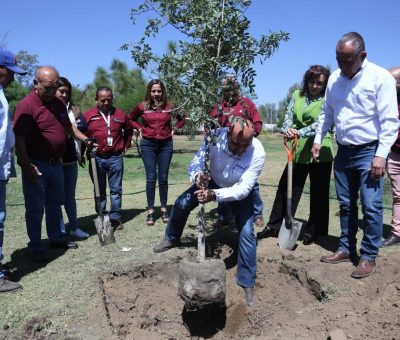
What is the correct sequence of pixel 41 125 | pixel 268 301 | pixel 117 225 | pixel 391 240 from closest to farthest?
pixel 268 301
pixel 41 125
pixel 391 240
pixel 117 225

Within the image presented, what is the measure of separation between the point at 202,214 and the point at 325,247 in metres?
1.83

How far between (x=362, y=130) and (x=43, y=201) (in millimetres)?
3408

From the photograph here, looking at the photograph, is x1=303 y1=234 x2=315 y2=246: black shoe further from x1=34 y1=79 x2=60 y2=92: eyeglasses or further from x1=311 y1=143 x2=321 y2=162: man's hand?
x1=34 y1=79 x2=60 y2=92: eyeglasses

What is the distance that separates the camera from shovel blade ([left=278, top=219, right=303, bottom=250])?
4871 mm

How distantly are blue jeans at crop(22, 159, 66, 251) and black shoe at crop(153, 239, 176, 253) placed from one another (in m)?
1.19

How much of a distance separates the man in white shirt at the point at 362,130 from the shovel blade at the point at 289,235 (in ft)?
2.23

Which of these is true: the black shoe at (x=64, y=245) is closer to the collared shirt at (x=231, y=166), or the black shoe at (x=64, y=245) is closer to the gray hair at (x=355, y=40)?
the collared shirt at (x=231, y=166)

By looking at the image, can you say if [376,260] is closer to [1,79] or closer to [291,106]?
[291,106]

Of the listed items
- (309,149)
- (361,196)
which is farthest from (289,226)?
(361,196)

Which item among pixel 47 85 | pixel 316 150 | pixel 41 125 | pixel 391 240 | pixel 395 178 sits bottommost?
pixel 391 240

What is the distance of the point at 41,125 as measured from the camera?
175 inches

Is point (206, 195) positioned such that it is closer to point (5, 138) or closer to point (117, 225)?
point (5, 138)

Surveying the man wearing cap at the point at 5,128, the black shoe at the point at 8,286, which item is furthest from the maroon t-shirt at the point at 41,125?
the black shoe at the point at 8,286

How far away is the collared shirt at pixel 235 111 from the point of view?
3.98 meters
